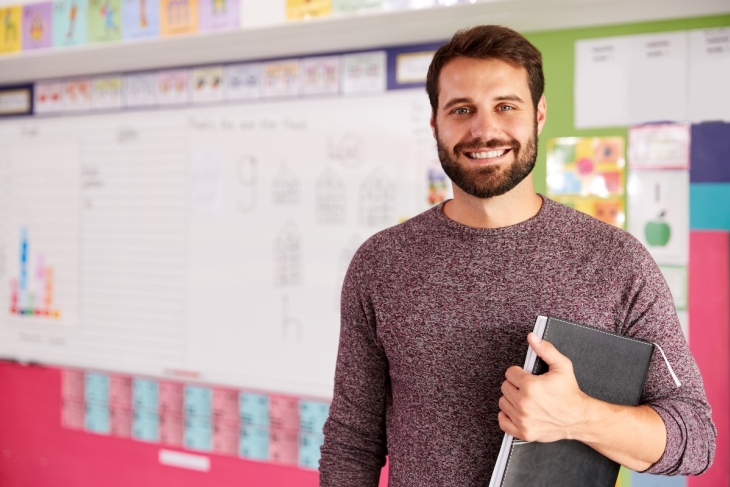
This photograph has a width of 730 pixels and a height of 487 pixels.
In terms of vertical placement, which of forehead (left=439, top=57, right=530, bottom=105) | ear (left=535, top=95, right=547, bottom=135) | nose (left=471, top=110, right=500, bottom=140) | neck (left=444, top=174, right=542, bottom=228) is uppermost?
forehead (left=439, top=57, right=530, bottom=105)

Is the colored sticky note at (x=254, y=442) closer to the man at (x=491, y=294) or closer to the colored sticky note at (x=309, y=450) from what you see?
the colored sticky note at (x=309, y=450)

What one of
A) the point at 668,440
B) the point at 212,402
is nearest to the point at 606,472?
the point at 668,440

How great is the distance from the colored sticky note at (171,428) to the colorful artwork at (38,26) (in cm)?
123

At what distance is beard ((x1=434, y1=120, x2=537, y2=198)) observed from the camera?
860 mm

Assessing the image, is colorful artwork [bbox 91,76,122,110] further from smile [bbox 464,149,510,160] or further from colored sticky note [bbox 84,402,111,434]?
smile [bbox 464,149,510,160]

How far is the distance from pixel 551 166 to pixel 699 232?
357 mm

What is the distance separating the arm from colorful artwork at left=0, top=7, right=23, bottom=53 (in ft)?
6.22

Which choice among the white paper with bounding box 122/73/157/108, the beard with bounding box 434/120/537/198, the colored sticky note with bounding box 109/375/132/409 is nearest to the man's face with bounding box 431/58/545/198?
the beard with bounding box 434/120/537/198

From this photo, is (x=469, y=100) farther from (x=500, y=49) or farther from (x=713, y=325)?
(x=713, y=325)

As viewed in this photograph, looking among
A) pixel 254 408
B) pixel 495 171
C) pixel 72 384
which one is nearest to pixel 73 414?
pixel 72 384

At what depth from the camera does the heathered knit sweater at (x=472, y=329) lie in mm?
808

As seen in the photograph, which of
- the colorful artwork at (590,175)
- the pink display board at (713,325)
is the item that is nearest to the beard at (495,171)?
the colorful artwork at (590,175)

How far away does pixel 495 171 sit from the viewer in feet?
2.82

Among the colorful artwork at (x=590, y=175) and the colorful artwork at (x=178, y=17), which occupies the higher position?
the colorful artwork at (x=178, y=17)
